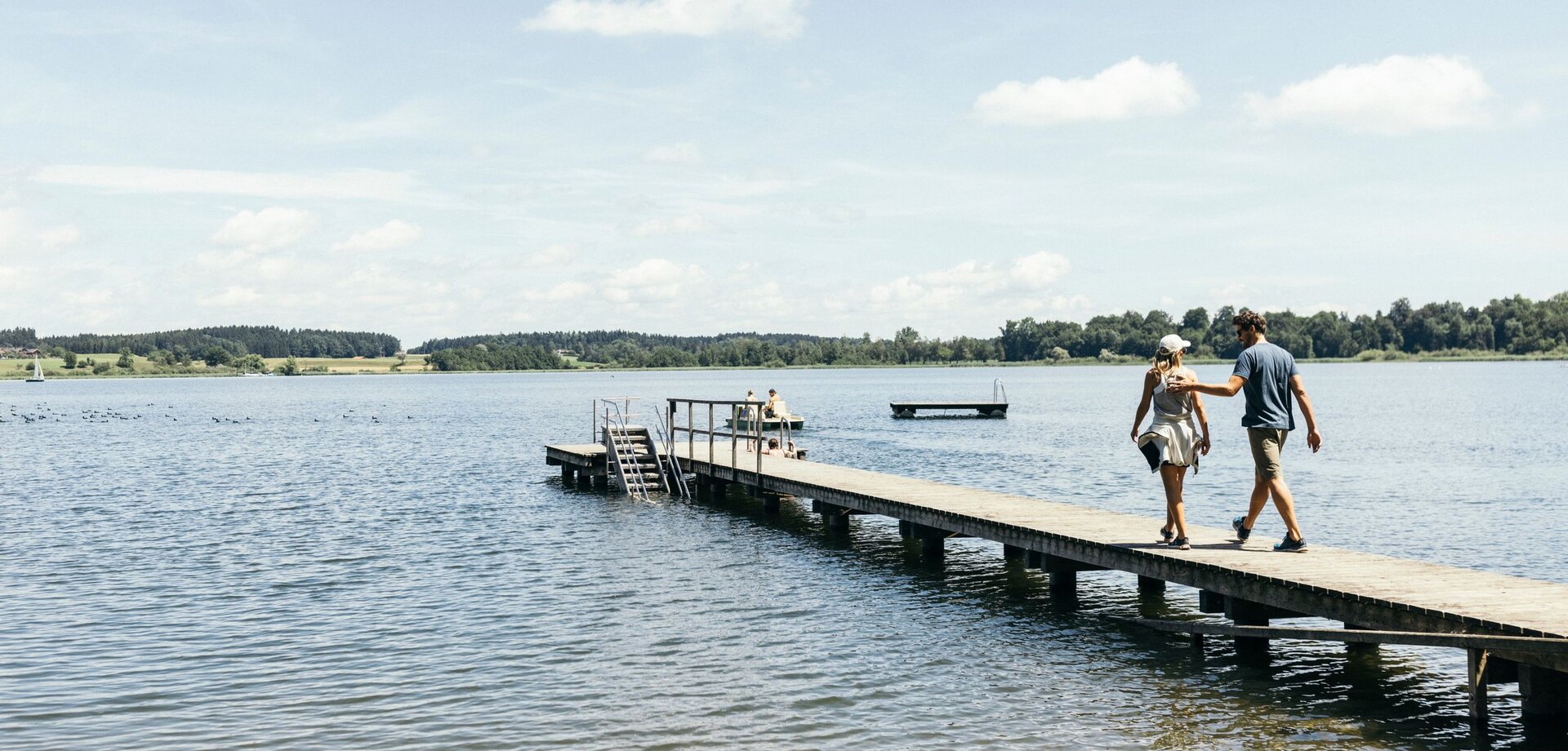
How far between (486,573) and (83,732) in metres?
8.28

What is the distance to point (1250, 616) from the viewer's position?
12195 millimetres

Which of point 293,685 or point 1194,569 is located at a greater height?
point 1194,569

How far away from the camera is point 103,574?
750 inches

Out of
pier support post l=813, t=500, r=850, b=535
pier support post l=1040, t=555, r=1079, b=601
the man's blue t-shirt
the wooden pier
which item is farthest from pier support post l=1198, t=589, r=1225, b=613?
pier support post l=813, t=500, r=850, b=535

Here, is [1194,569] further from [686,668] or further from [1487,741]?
[686,668]

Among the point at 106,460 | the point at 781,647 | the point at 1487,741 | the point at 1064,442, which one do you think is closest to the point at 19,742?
the point at 781,647

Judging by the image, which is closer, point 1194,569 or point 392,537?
point 1194,569

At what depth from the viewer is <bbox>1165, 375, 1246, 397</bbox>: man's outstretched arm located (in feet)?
38.0

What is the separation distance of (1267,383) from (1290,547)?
2252 millimetres

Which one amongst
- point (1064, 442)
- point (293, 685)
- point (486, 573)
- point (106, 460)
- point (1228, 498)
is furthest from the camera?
point (1064, 442)

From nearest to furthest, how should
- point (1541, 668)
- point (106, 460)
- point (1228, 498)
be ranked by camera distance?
point (1541, 668) → point (1228, 498) → point (106, 460)

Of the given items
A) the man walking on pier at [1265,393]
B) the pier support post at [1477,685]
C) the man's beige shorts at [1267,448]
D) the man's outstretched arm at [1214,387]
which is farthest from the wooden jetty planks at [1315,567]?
the man's outstretched arm at [1214,387]

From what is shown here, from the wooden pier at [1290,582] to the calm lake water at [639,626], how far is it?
531 millimetres

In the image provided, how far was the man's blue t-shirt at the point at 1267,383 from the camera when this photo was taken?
465 inches
